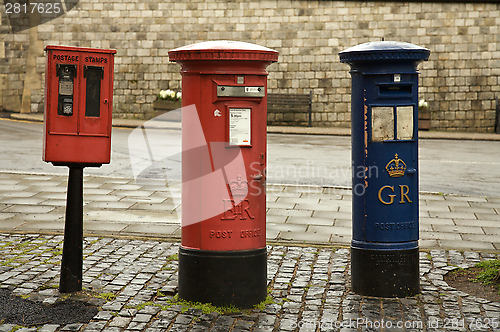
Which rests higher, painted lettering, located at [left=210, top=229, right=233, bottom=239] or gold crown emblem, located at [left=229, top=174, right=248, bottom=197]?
gold crown emblem, located at [left=229, top=174, right=248, bottom=197]

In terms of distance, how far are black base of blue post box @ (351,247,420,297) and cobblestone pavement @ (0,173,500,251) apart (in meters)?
1.45

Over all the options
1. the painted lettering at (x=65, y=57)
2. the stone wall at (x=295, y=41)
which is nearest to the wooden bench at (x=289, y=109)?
the stone wall at (x=295, y=41)

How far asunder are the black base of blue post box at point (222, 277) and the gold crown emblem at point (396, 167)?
1.10m

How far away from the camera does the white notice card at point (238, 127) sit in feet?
13.1

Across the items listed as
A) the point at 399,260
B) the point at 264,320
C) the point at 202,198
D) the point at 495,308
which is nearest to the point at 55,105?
the point at 202,198

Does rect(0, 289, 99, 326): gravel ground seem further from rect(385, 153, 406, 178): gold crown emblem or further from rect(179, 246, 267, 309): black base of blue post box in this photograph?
rect(385, 153, 406, 178): gold crown emblem

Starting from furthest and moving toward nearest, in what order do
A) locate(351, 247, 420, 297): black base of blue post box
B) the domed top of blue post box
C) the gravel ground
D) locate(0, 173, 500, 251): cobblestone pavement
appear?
locate(0, 173, 500, 251): cobblestone pavement < locate(351, 247, 420, 297): black base of blue post box < the domed top of blue post box < the gravel ground

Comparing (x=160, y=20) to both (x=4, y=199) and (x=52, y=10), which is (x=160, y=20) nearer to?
(x=52, y=10)

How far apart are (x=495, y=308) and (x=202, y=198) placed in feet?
6.95

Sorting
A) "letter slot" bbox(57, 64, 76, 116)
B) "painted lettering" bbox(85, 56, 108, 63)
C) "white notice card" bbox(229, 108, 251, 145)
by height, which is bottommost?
"white notice card" bbox(229, 108, 251, 145)

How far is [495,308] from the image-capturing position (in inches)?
159

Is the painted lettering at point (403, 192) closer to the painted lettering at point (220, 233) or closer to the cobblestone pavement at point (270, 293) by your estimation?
the cobblestone pavement at point (270, 293)

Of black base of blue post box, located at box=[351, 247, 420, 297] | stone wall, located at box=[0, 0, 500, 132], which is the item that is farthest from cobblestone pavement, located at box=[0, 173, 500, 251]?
stone wall, located at box=[0, 0, 500, 132]

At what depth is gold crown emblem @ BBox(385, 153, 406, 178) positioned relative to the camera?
4.23 meters
